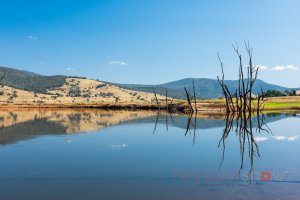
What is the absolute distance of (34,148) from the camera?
2286 centimetres

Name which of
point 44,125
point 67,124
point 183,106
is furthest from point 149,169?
point 183,106

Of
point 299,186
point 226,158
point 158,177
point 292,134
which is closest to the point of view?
point 299,186

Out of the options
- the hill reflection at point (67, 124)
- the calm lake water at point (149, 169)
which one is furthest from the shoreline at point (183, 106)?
the calm lake water at point (149, 169)

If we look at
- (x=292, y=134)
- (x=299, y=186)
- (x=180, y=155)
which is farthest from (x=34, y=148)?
(x=292, y=134)

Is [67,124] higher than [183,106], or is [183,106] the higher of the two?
[183,106]

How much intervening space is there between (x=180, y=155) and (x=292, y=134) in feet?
49.7

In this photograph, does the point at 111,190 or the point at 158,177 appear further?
the point at 158,177

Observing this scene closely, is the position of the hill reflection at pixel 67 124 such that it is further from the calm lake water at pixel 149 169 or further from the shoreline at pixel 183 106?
the shoreline at pixel 183 106

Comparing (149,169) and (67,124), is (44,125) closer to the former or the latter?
(67,124)

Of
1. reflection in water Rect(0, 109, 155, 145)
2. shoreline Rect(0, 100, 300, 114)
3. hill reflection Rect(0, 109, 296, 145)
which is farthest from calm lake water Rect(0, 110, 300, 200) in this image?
shoreline Rect(0, 100, 300, 114)

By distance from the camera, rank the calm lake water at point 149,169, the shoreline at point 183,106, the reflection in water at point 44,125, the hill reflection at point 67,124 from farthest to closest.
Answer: the shoreline at point 183,106
the hill reflection at point 67,124
the reflection in water at point 44,125
the calm lake water at point 149,169

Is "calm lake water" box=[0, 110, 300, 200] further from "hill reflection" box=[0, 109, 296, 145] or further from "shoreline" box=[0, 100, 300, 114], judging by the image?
"shoreline" box=[0, 100, 300, 114]

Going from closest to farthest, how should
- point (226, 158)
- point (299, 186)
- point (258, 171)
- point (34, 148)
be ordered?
point (299, 186) → point (258, 171) → point (226, 158) → point (34, 148)

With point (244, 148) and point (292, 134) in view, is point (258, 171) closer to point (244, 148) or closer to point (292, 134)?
point (244, 148)
